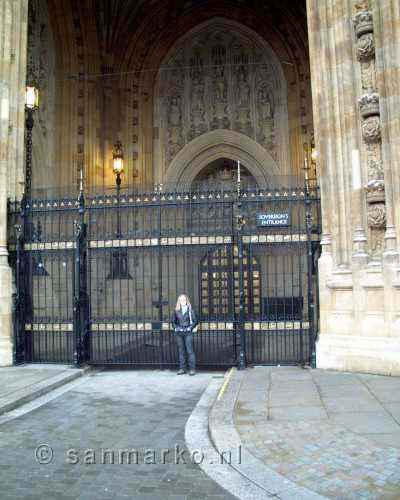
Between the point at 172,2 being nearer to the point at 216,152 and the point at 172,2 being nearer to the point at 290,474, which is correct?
the point at 216,152

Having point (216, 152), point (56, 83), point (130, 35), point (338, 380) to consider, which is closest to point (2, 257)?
point (338, 380)

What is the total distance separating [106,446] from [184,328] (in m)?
4.46

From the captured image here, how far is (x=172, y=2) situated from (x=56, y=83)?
19.9 ft

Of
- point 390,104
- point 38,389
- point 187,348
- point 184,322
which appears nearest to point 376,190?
point 390,104

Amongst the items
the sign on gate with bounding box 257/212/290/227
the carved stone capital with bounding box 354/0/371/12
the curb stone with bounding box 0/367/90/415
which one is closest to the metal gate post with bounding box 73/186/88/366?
the curb stone with bounding box 0/367/90/415

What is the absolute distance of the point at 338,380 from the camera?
316 inches

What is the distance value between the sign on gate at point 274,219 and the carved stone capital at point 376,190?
1.58 m

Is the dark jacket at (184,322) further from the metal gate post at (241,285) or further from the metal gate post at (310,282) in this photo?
the metal gate post at (310,282)

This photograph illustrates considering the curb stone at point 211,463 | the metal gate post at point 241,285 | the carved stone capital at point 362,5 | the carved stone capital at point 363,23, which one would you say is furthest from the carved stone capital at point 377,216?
the curb stone at point 211,463

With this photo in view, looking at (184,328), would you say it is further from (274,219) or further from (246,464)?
(246,464)

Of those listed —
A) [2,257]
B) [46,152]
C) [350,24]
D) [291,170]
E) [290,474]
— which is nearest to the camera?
[290,474]

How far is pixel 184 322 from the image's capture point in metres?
9.74

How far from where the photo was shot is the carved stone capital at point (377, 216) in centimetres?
896

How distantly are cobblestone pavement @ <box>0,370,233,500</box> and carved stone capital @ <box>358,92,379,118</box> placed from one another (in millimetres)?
5563
